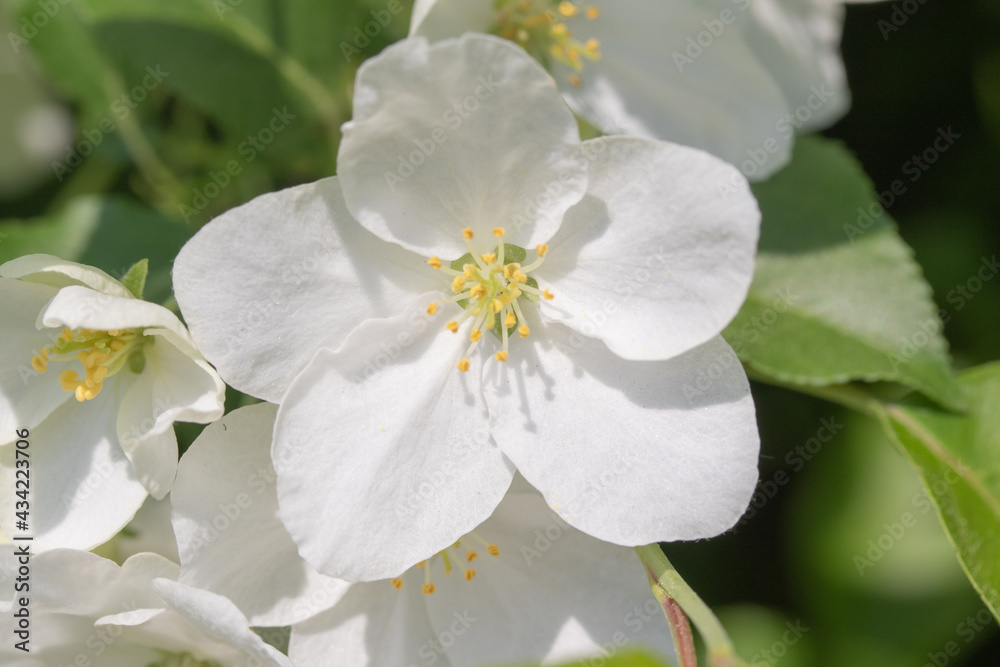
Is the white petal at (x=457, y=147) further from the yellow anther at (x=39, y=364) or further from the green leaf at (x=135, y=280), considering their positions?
the yellow anther at (x=39, y=364)

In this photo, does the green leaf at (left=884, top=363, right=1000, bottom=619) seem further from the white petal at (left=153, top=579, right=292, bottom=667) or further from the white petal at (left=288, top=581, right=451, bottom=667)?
the white petal at (left=153, top=579, right=292, bottom=667)

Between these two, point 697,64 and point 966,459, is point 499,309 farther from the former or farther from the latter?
point 966,459

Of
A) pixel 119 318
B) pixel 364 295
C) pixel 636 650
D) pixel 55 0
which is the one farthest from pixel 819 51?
pixel 55 0

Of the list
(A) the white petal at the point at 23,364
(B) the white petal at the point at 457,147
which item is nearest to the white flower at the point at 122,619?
(A) the white petal at the point at 23,364

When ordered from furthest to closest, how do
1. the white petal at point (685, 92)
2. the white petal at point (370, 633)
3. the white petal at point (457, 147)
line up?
the white petal at point (685, 92)
the white petal at point (370, 633)
the white petal at point (457, 147)

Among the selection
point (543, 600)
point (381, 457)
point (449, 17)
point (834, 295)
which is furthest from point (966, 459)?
point (449, 17)

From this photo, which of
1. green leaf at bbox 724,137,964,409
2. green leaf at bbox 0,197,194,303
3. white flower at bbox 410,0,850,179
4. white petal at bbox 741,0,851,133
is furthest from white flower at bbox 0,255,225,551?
white petal at bbox 741,0,851,133
